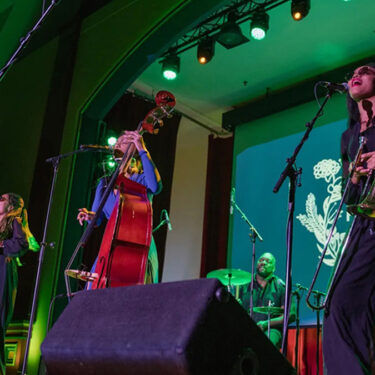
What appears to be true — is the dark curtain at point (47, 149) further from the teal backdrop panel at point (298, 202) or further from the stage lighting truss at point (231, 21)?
the teal backdrop panel at point (298, 202)

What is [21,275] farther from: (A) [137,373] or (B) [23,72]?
(A) [137,373]

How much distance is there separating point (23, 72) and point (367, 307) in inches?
308

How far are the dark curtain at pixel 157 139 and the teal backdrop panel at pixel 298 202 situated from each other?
4.43 feet

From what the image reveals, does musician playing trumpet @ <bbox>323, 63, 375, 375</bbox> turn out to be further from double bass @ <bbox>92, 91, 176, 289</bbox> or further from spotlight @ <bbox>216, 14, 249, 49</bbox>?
spotlight @ <bbox>216, 14, 249, 49</bbox>

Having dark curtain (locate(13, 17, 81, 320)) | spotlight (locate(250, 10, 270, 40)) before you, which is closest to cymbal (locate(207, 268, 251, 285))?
dark curtain (locate(13, 17, 81, 320))

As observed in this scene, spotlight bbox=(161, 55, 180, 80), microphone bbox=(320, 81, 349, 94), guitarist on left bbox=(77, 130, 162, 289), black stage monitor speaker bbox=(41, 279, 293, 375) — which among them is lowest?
black stage monitor speaker bbox=(41, 279, 293, 375)

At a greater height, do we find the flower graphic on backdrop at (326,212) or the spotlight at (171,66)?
the spotlight at (171,66)

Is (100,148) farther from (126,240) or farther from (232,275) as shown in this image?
(232,275)

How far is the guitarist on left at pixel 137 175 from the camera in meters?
3.95

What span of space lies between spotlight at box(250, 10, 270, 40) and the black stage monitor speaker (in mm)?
6347

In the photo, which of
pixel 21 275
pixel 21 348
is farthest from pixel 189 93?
pixel 21 348

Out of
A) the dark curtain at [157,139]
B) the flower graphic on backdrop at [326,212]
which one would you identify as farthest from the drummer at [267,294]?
the dark curtain at [157,139]

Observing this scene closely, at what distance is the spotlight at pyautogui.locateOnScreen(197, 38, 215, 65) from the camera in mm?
8258

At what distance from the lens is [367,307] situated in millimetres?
A: 2248
